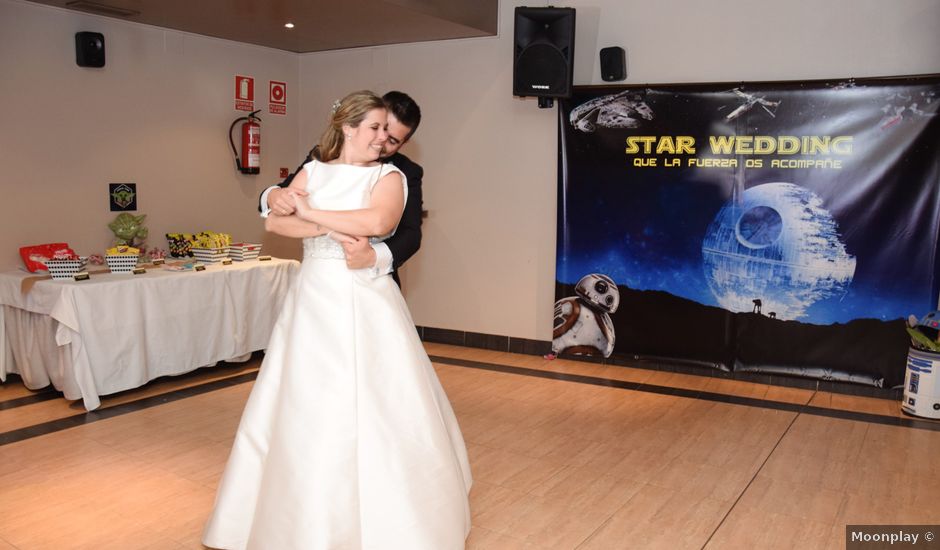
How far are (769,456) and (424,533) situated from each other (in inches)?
91.7

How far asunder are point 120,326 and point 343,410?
2860 millimetres

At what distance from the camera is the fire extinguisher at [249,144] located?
6.75 meters

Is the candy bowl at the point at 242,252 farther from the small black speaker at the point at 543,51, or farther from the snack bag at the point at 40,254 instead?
the small black speaker at the point at 543,51

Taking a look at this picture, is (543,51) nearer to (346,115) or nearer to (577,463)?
(577,463)

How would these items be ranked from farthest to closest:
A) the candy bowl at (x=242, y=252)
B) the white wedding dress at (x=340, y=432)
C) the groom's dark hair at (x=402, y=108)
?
1. the candy bowl at (x=242, y=252)
2. the groom's dark hair at (x=402, y=108)
3. the white wedding dress at (x=340, y=432)

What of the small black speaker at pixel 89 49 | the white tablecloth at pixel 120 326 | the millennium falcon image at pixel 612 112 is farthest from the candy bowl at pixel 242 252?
the millennium falcon image at pixel 612 112

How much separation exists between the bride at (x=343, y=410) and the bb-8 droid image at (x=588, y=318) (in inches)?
135

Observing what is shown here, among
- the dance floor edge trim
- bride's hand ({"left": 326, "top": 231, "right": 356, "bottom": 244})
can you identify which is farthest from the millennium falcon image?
bride's hand ({"left": 326, "top": 231, "right": 356, "bottom": 244})

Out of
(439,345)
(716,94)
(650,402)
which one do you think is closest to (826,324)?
(650,402)

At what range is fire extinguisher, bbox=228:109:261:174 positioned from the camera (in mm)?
6750

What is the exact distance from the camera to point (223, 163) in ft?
22.0

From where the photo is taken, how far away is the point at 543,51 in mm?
5762

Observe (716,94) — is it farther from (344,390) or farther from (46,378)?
(46,378)

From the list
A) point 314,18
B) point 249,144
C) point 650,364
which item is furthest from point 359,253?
point 249,144
